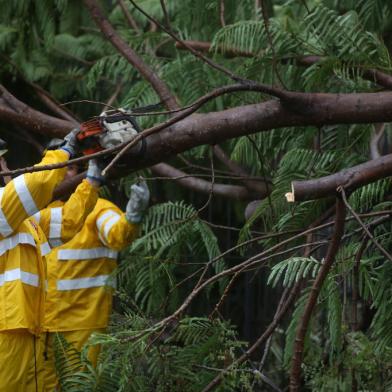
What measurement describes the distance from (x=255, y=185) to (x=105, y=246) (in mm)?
900

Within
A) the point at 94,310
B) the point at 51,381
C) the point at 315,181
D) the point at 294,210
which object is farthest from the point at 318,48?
the point at 51,381

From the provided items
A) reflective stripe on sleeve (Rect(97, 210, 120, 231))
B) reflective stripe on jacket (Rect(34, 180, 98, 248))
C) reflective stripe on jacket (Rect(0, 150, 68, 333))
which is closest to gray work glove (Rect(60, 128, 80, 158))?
reflective stripe on jacket (Rect(0, 150, 68, 333))

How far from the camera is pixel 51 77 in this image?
641 cm

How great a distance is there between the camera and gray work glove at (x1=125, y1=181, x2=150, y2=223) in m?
4.45

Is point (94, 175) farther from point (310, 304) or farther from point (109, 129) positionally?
point (310, 304)

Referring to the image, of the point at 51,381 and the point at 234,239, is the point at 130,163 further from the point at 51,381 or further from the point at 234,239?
the point at 234,239

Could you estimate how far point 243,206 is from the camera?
6.09 metres

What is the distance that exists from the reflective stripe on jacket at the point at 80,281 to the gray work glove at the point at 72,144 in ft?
3.30

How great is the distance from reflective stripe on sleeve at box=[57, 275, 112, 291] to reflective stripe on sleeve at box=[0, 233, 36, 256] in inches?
26.2

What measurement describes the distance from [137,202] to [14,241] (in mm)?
638

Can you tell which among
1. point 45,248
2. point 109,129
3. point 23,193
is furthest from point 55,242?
point 109,129

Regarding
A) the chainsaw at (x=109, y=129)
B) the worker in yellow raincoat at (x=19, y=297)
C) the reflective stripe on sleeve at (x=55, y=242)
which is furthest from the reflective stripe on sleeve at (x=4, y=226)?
the chainsaw at (x=109, y=129)

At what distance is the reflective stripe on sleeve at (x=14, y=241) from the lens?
4211mm

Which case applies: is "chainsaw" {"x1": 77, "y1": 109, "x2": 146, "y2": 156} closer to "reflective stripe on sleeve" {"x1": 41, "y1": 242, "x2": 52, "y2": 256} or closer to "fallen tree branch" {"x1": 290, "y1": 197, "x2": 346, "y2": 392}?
"reflective stripe on sleeve" {"x1": 41, "y1": 242, "x2": 52, "y2": 256}
